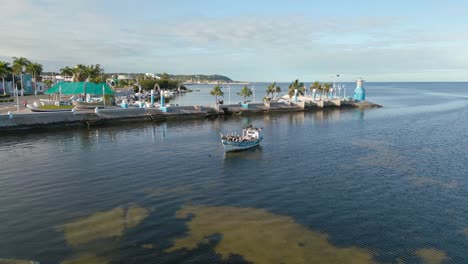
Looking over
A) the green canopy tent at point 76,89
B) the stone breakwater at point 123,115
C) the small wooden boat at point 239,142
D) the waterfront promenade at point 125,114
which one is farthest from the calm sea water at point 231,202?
the green canopy tent at point 76,89

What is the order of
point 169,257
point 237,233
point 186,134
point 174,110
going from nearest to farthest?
point 169,257
point 237,233
point 186,134
point 174,110

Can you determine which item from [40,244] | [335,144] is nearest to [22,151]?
[40,244]

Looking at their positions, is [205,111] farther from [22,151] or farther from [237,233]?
[237,233]

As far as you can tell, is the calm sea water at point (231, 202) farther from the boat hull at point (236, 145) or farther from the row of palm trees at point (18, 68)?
the row of palm trees at point (18, 68)

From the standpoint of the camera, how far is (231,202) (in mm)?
31203

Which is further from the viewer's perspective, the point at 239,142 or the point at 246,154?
the point at 239,142

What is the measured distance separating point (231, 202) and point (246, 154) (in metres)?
20.6

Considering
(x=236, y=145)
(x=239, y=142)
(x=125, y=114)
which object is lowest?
(x=236, y=145)

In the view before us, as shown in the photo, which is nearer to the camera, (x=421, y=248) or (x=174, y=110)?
(x=421, y=248)

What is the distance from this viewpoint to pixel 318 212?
29.2 meters

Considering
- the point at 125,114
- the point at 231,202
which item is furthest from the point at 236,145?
the point at 125,114

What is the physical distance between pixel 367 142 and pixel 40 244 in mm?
55341

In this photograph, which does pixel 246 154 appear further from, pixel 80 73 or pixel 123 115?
pixel 80 73

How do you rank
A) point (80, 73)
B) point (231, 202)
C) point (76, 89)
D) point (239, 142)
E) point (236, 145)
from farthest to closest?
point (80, 73)
point (76, 89)
point (239, 142)
point (236, 145)
point (231, 202)
